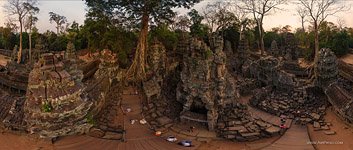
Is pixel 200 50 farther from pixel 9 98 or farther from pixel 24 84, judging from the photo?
pixel 24 84

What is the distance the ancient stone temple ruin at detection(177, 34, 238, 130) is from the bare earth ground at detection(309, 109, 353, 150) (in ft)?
16.9

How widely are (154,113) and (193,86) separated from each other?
3102 mm

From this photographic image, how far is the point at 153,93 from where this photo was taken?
64.6ft

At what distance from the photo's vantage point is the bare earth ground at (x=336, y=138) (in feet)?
50.8

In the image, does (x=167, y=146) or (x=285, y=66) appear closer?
(x=167, y=146)

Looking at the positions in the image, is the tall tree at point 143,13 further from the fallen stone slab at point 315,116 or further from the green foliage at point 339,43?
the green foliage at point 339,43

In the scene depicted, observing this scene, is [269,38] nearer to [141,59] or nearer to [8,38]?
[141,59]

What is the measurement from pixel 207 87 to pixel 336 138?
7.71 meters

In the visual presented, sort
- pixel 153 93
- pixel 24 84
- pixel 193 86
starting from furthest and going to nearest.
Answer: pixel 24 84 → pixel 153 93 → pixel 193 86

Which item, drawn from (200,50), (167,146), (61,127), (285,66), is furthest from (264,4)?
(61,127)

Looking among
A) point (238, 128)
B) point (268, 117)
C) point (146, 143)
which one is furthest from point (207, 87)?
point (268, 117)

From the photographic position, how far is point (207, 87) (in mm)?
→ 17234

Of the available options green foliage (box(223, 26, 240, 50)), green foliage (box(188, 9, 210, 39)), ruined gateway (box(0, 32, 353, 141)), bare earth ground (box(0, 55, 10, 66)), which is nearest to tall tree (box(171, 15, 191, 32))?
green foliage (box(188, 9, 210, 39))

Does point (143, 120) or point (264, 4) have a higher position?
point (264, 4)
